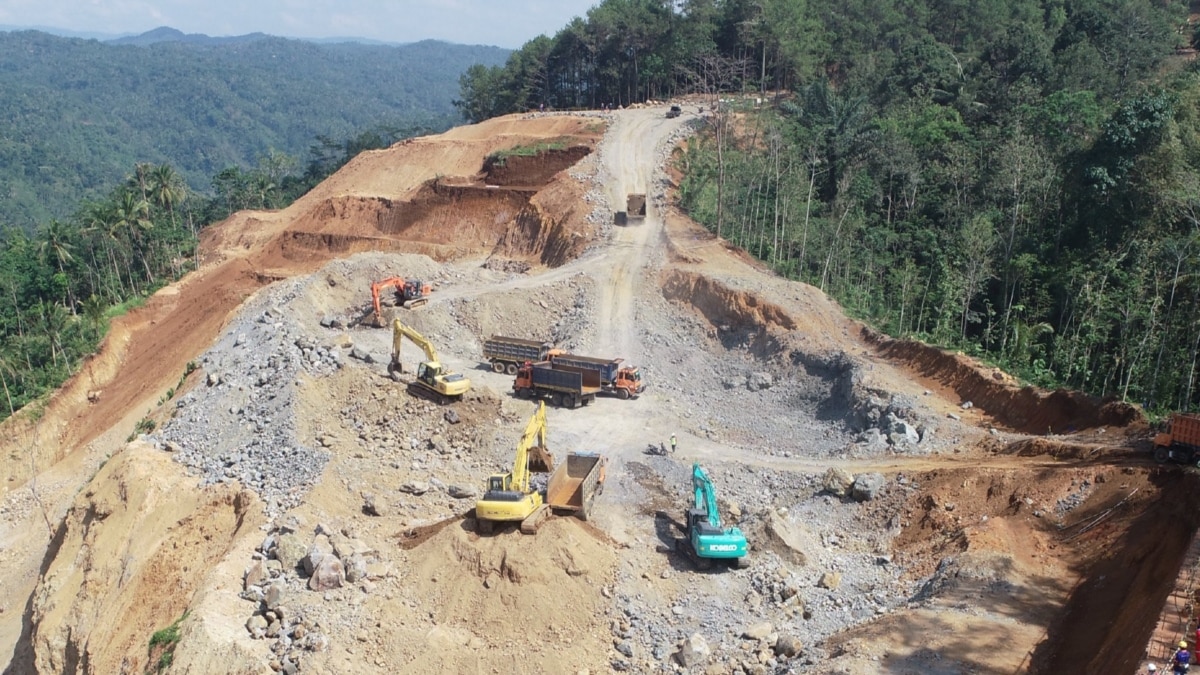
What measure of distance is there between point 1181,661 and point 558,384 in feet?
68.6

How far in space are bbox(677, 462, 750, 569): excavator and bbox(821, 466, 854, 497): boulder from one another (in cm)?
366

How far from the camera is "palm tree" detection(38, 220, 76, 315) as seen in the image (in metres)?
53.1

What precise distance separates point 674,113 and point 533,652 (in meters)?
47.9

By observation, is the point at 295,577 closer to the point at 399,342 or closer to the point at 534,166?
the point at 399,342

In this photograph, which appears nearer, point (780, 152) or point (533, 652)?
point (533, 652)

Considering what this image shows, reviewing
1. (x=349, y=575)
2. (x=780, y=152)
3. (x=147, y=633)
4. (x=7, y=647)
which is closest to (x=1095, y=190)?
(x=780, y=152)

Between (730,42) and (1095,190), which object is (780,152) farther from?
(730,42)

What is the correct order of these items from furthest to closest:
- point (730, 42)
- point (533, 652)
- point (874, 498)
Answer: point (730, 42)
point (874, 498)
point (533, 652)

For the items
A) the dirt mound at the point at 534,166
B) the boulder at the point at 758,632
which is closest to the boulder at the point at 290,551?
the boulder at the point at 758,632

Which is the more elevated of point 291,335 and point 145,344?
point 291,335

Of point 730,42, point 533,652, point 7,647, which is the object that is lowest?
point 7,647

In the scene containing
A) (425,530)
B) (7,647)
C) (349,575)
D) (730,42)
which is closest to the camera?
(349,575)

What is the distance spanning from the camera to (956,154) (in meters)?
47.9

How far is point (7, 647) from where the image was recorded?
2802 centimetres
